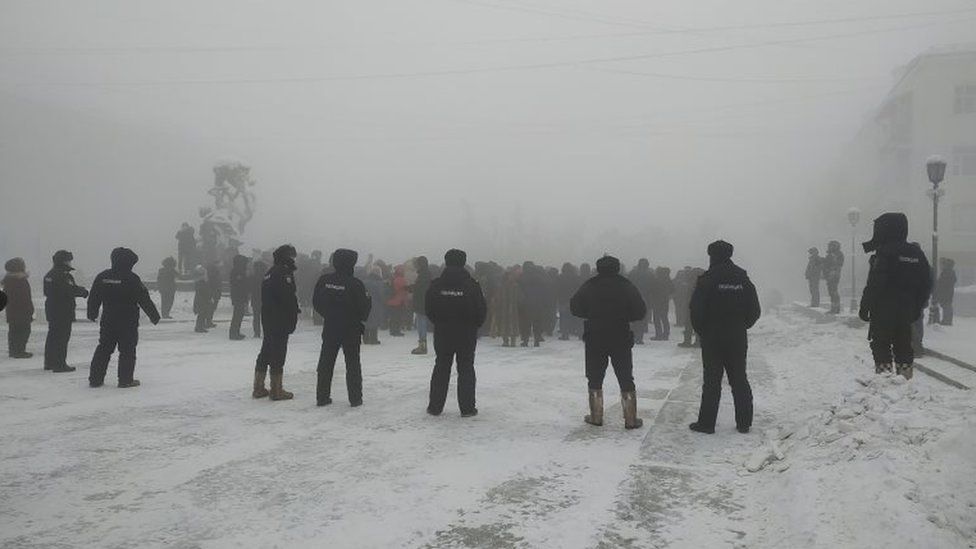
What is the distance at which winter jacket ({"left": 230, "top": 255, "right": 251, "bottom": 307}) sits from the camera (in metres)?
16.0

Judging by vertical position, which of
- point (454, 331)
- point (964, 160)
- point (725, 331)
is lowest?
point (454, 331)

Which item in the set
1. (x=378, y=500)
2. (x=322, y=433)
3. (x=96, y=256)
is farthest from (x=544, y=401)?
(x=96, y=256)

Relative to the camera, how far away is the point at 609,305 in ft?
22.2

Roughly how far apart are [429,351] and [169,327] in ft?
32.8

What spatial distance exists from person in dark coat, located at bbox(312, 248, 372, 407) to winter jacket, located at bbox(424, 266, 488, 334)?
89 centimetres

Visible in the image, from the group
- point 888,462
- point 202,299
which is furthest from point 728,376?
point 202,299

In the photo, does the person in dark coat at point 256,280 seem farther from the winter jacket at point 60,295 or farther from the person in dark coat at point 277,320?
the person in dark coat at point 277,320

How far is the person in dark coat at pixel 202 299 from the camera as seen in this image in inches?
706

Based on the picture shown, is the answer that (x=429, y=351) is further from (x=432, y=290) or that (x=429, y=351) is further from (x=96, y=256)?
(x=96, y=256)

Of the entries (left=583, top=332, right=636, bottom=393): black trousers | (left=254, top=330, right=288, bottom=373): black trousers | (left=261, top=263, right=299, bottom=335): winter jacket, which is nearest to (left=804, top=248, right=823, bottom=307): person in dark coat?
(left=583, top=332, right=636, bottom=393): black trousers

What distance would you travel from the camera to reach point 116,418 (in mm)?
6965

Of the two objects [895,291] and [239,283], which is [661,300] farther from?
[239,283]

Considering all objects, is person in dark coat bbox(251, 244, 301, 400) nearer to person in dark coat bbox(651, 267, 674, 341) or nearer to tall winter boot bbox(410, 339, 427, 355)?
tall winter boot bbox(410, 339, 427, 355)

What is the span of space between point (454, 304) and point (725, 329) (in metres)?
2.94
